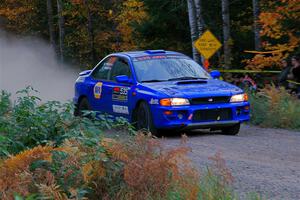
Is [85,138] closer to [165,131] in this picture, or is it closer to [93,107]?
[165,131]

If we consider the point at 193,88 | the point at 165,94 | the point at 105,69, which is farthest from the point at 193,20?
the point at 165,94

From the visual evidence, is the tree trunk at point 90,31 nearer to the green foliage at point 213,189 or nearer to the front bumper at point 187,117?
the front bumper at point 187,117

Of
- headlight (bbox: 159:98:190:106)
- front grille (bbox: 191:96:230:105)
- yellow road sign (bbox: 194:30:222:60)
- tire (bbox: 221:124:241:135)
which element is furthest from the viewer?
yellow road sign (bbox: 194:30:222:60)

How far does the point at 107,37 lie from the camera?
147 ft

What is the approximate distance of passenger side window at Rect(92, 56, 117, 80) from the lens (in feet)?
52.4

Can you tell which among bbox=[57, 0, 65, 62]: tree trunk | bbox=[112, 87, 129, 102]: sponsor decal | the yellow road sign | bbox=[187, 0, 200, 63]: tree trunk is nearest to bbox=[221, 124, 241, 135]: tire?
bbox=[112, 87, 129, 102]: sponsor decal

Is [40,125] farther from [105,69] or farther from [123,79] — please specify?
[105,69]

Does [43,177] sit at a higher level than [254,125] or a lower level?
higher

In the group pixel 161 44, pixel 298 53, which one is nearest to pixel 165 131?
pixel 298 53

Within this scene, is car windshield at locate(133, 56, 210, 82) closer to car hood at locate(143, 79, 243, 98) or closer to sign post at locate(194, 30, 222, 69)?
car hood at locate(143, 79, 243, 98)

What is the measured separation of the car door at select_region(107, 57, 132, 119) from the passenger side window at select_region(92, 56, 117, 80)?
0.47 feet

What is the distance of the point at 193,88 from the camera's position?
14.0m

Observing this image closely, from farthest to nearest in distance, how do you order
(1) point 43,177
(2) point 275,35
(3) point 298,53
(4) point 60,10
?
1. (4) point 60,10
2. (3) point 298,53
3. (2) point 275,35
4. (1) point 43,177

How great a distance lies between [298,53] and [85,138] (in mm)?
15538
